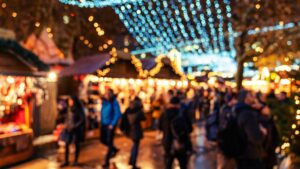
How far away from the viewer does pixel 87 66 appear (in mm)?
14898

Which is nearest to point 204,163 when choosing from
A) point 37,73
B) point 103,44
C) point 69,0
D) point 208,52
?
point 37,73

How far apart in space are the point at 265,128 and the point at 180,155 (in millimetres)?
1727

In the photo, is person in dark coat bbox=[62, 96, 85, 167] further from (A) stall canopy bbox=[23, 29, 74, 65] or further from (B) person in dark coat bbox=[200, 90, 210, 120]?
(B) person in dark coat bbox=[200, 90, 210, 120]

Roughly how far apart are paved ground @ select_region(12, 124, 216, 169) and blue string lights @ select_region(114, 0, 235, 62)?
403 inches

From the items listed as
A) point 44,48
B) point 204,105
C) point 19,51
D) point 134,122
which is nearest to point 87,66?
point 44,48

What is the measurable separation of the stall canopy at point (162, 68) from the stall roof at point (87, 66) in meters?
3.72

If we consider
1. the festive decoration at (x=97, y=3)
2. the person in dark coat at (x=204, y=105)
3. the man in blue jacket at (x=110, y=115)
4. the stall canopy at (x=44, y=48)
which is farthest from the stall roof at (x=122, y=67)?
the festive decoration at (x=97, y=3)

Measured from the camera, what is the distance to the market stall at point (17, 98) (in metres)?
10.7

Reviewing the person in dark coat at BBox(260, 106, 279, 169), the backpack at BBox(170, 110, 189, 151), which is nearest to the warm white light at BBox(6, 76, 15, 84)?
the backpack at BBox(170, 110, 189, 151)

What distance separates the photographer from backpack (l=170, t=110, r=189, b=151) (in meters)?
8.12

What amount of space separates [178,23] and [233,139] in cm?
2085

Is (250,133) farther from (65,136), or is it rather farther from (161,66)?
(161,66)

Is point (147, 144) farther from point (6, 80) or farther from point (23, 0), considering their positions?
point (23, 0)

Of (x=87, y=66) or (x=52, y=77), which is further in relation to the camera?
(x=52, y=77)
